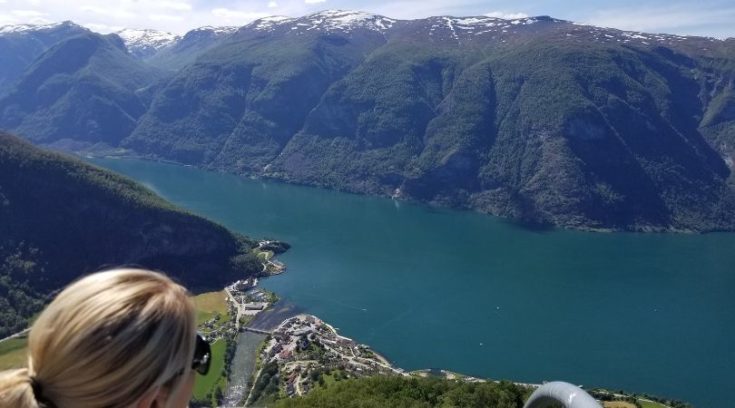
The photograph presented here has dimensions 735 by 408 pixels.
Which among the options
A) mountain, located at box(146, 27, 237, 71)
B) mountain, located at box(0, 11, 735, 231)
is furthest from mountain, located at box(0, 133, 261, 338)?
mountain, located at box(146, 27, 237, 71)

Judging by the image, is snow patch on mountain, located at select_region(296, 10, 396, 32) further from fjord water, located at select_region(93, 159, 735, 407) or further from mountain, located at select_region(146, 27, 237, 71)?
fjord water, located at select_region(93, 159, 735, 407)

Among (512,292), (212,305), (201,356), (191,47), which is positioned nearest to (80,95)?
(191,47)

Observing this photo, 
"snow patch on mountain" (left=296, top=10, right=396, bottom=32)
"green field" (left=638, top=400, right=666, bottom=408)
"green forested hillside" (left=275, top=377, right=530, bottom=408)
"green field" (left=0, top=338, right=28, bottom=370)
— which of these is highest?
"snow patch on mountain" (left=296, top=10, right=396, bottom=32)

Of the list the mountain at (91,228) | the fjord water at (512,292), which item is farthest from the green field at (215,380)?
the mountain at (91,228)

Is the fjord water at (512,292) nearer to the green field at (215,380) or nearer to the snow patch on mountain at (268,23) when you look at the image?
the green field at (215,380)

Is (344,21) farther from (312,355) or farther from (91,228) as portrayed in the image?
(312,355)

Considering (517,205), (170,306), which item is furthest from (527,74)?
(170,306)
